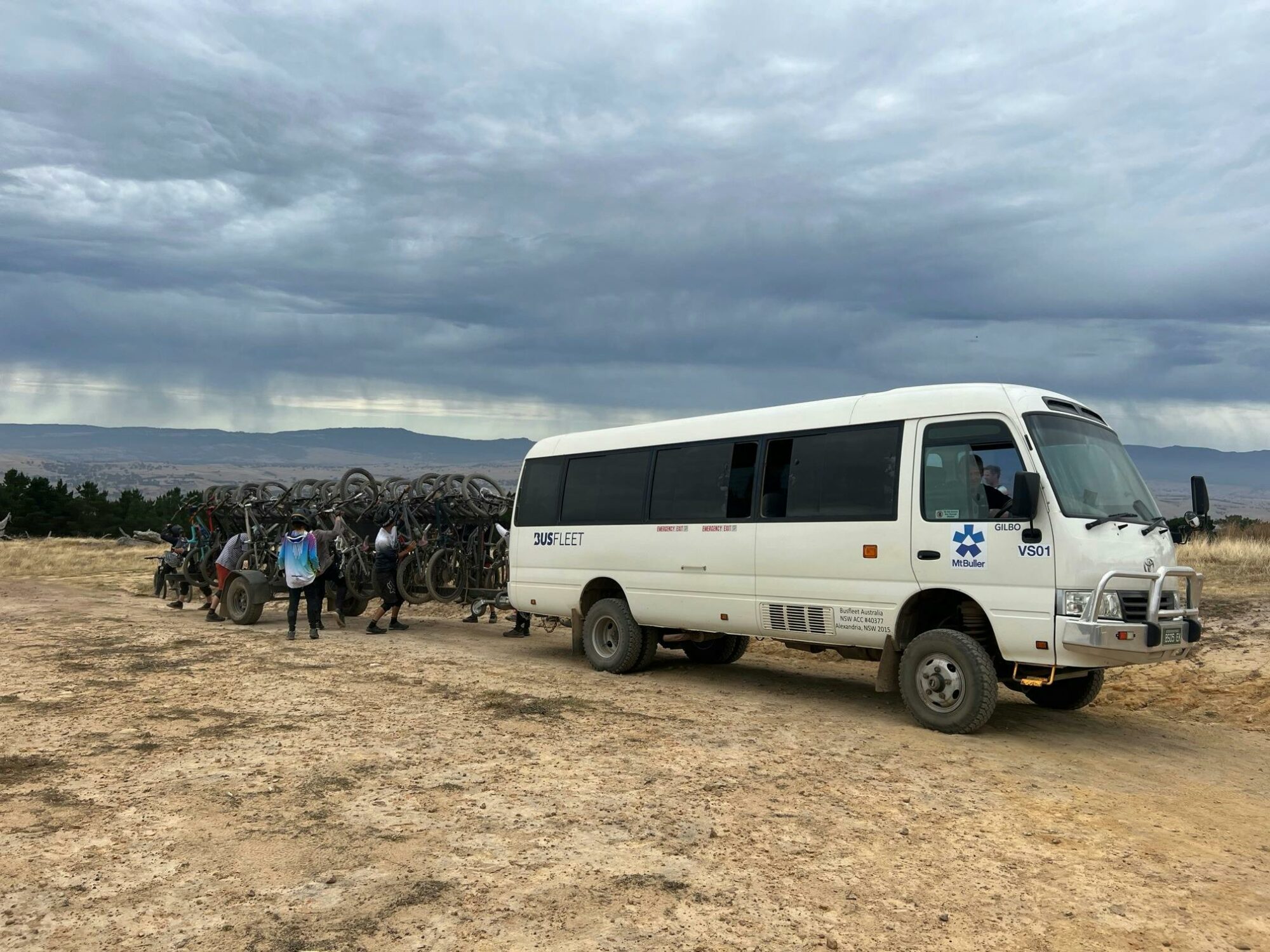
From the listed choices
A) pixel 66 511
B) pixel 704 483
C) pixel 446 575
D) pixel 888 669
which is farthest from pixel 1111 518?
pixel 66 511

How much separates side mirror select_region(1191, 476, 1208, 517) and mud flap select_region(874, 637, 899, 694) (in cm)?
277

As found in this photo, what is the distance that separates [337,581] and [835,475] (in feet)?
30.6

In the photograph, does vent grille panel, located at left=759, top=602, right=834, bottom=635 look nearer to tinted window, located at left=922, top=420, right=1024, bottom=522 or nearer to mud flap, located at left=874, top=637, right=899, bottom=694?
mud flap, located at left=874, top=637, right=899, bottom=694

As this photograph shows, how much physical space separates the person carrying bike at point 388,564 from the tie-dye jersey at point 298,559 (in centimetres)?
121

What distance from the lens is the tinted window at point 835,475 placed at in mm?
8438

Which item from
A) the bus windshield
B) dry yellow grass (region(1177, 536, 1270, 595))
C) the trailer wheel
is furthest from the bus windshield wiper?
the trailer wheel

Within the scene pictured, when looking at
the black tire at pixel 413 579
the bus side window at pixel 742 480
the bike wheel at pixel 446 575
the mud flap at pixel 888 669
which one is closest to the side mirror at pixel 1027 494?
the mud flap at pixel 888 669

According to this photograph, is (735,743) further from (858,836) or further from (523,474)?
(523,474)

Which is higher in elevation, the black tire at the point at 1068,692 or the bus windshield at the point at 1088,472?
the bus windshield at the point at 1088,472

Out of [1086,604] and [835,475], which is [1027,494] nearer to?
[1086,604]

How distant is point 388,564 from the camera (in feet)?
48.9

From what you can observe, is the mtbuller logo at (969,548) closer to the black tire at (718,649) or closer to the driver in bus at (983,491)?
the driver in bus at (983,491)

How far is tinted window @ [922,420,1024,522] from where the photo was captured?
7.66 meters

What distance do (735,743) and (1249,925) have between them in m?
3.71
